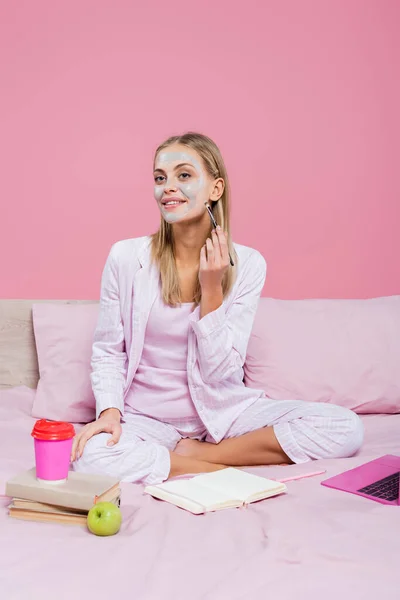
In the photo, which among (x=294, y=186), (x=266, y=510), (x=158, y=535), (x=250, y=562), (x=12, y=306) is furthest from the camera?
(x=294, y=186)

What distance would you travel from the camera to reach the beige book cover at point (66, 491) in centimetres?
123

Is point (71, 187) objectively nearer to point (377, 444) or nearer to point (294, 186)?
point (294, 186)

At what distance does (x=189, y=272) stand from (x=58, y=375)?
0.57m

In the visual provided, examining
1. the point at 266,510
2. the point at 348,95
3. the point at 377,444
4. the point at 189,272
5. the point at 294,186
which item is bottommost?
the point at 377,444

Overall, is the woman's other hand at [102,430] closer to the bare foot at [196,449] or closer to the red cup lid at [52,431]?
the bare foot at [196,449]

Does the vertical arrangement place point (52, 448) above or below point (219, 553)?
above

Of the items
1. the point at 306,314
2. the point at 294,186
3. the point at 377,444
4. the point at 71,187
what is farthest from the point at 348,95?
the point at 377,444

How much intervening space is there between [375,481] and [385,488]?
51mm

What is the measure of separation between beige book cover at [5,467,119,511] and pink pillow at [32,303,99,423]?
772mm

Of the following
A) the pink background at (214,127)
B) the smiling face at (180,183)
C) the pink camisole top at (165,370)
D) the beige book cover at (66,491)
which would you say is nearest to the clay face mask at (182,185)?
the smiling face at (180,183)

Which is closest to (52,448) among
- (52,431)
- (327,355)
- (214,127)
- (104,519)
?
(52,431)

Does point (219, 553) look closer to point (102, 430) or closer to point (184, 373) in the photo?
point (102, 430)

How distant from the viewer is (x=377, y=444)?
1.86 meters

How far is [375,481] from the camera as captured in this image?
149cm
